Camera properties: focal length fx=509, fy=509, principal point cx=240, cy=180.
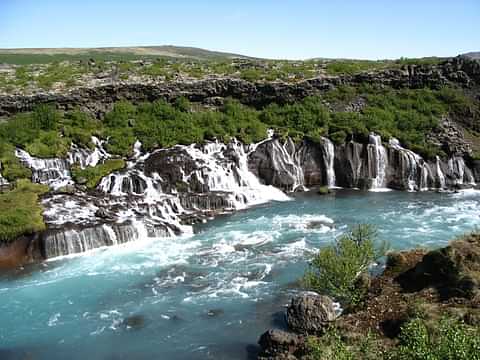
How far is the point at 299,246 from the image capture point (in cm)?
2986

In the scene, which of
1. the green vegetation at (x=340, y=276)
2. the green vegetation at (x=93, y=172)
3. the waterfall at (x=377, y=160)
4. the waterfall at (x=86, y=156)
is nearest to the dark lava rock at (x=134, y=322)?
the green vegetation at (x=340, y=276)

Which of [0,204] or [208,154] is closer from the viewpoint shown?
[0,204]

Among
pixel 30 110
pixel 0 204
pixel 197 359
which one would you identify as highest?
pixel 30 110

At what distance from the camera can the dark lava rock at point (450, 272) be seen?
19156mm

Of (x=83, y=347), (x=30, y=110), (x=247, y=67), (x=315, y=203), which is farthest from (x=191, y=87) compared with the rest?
(x=83, y=347)

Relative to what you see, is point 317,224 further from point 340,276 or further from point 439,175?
point 439,175

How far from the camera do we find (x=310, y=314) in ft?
64.3

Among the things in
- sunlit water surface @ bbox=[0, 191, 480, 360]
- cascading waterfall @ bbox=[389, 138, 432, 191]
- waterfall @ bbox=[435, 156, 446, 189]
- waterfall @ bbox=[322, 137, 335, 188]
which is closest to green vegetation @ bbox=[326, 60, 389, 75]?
waterfall @ bbox=[322, 137, 335, 188]

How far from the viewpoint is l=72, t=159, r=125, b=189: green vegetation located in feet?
128

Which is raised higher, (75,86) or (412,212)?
(75,86)

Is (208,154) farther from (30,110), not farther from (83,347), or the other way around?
(83,347)

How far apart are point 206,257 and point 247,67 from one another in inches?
1473

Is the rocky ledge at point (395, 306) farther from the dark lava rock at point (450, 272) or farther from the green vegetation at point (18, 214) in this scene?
the green vegetation at point (18, 214)

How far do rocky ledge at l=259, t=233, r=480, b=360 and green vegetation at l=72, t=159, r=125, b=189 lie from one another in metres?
23.4
